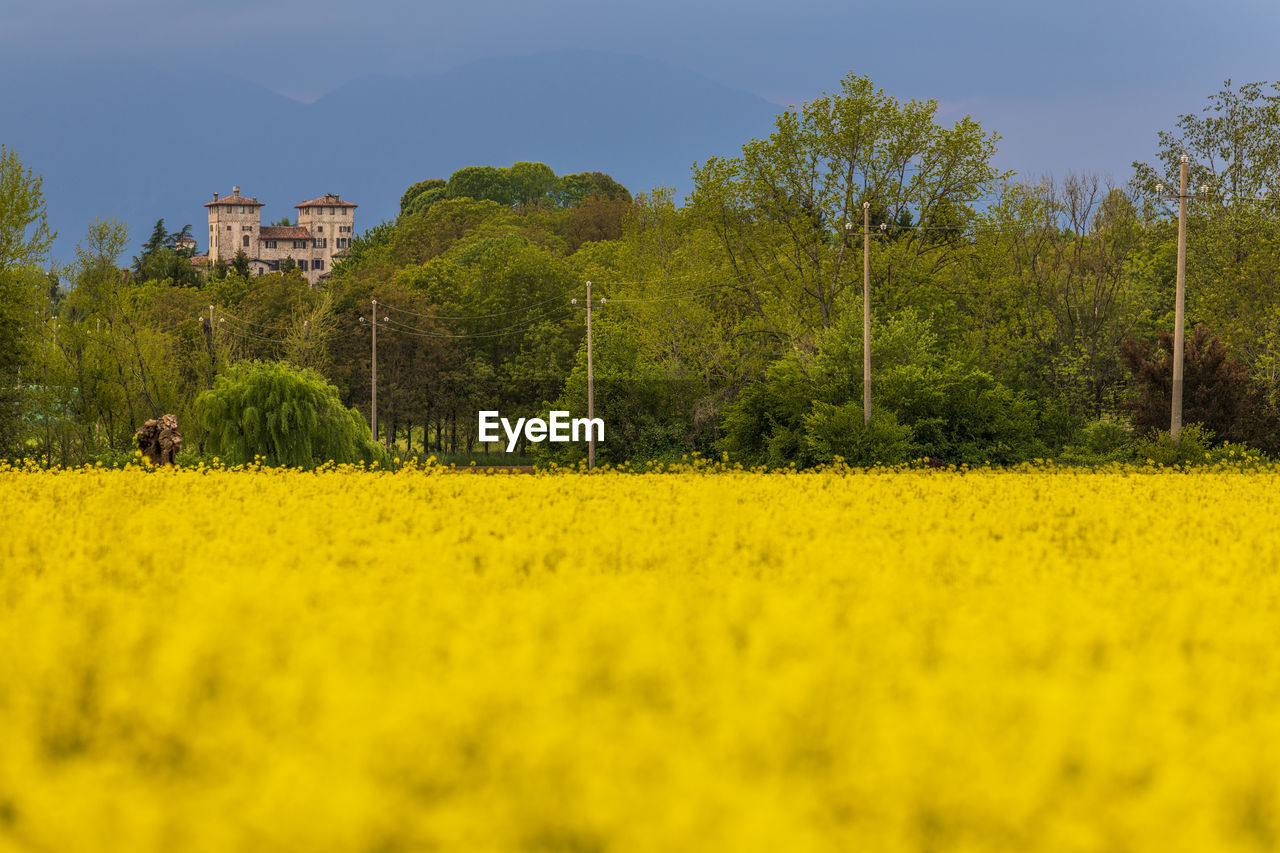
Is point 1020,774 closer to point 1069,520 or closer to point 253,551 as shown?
point 253,551

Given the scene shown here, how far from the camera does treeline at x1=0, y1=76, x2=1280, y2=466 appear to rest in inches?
1166

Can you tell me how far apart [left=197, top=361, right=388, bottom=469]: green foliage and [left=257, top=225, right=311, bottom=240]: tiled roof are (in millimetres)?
180190

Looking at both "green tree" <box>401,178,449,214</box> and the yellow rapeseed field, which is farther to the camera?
"green tree" <box>401,178,449,214</box>

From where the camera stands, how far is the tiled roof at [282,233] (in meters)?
193

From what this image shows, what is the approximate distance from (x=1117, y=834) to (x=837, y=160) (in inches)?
1571

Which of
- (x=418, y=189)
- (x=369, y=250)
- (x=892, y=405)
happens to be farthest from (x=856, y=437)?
(x=418, y=189)

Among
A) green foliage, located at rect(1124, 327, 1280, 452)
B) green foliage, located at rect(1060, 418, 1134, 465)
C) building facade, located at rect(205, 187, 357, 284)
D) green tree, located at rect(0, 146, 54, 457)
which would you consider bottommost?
green foliage, located at rect(1060, 418, 1134, 465)

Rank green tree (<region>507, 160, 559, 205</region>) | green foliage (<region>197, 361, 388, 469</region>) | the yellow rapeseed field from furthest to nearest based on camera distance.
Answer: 1. green tree (<region>507, 160, 559, 205</region>)
2. green foliage (<region>197, 361, 388, 469</region>)
3. the yellow rapeseed field

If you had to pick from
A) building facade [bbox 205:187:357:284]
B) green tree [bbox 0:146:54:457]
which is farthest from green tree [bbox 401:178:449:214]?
green tree [bbox 0:146:54:457]

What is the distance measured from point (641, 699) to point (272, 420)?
70.1 feet

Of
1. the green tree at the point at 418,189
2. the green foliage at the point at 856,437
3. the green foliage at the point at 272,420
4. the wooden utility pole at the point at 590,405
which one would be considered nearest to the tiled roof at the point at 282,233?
the green tree at the point at 418,189

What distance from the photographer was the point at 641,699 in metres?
3.67

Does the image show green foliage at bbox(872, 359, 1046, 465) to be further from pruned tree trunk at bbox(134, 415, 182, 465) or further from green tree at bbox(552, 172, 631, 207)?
green tree at bbox(552, 172, 631, 207)

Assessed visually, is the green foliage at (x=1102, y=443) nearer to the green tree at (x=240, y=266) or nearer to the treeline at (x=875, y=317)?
the treeline at (x=875, y=317)
